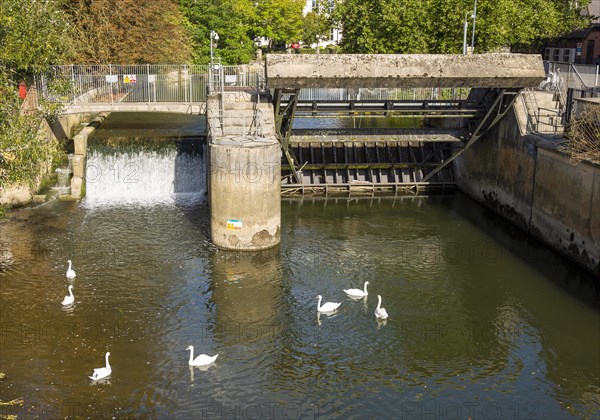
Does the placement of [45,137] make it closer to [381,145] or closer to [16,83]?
[16,83]

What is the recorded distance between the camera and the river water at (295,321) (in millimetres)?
18359

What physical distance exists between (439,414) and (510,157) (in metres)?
19.3

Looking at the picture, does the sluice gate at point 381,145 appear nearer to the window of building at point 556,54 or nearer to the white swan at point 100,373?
the white swan at point 100,373

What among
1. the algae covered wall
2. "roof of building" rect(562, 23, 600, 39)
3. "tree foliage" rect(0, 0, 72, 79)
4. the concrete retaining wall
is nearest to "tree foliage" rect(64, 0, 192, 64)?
the concrete retaining wall

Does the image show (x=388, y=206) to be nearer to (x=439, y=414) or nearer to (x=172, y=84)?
(x=172, y=84)

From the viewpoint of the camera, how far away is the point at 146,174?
37.5 metres

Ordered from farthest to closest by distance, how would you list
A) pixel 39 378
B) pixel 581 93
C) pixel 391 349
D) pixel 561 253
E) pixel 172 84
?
1. pixel 172 84
2. pixel 581 93
3. pixel 561 253
4. pixel 391 349
5. pixel 39 378

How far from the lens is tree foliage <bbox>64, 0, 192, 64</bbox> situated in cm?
4647

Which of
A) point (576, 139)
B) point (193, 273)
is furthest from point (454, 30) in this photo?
point (193, 273)

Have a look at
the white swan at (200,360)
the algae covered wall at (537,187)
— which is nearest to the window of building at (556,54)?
the algae covered wall at (537,187)

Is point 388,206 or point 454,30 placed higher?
point 454,30

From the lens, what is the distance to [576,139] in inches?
1109

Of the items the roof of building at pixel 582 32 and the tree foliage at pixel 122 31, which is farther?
the roof of building at pixel 582 32

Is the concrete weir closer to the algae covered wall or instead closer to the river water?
the river water
